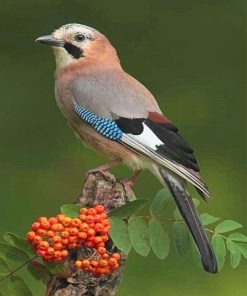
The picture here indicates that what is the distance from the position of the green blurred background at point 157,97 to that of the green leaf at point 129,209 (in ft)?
5.79

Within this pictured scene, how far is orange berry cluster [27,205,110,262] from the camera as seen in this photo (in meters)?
2.35

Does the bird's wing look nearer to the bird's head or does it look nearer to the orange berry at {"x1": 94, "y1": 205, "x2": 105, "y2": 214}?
the bird's head

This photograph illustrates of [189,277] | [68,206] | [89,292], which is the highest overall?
[68,206]

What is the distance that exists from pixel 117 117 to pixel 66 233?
773mm

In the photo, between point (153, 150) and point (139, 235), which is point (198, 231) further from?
point (153, 150)

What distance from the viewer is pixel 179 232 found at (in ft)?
8.64

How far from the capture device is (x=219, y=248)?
2645mm

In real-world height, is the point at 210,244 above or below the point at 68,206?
below

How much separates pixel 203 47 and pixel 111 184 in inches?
154

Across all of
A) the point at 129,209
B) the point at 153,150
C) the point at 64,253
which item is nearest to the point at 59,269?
the point at 64,253

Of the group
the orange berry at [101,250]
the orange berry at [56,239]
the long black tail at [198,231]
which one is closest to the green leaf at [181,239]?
the long black tail at [198,231]

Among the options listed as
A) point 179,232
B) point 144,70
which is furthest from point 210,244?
point 144,70

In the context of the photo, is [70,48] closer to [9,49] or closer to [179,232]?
[179,232]

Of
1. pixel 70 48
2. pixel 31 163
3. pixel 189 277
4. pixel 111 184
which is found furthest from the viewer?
pixel 31 163
